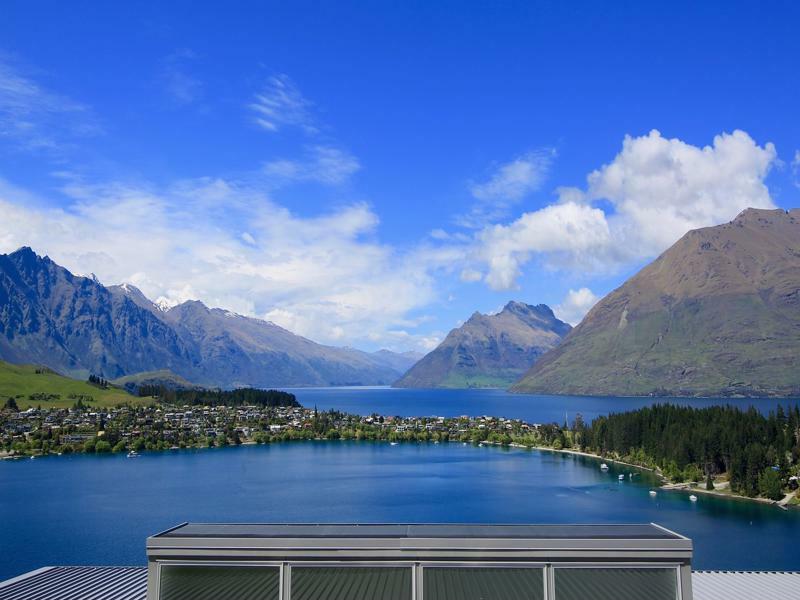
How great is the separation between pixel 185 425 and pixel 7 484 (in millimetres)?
68063

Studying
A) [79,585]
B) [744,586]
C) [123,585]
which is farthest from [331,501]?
[744,586]

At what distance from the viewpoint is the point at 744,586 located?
80.6 feet

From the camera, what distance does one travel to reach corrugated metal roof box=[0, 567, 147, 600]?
23375 mm

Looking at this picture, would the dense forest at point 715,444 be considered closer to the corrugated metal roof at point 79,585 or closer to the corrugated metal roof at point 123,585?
the corrugated metal roof at point 123,585

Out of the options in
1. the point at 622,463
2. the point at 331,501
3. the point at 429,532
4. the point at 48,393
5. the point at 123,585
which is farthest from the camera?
the point at 48,393

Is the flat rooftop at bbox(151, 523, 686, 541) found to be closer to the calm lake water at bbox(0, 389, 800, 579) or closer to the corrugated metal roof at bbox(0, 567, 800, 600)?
the corrugated metal roof at bbox(0, 567, 800, 600)

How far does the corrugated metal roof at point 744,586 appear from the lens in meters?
23.2

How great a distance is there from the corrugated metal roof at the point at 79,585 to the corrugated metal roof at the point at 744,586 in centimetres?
1900

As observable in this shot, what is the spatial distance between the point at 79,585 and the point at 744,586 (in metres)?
23.8

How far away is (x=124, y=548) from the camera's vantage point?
51.9 metres

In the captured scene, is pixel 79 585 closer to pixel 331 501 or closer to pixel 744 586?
pixel 744 586

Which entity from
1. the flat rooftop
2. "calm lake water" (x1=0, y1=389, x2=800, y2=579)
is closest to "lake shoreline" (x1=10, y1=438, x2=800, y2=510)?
"calm lake water" (x1=0, y1=389, x2=800, y2=579)

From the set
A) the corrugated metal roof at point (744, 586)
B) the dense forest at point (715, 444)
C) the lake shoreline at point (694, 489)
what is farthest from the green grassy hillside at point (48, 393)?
the corrugated metal roof at point (744, 586)

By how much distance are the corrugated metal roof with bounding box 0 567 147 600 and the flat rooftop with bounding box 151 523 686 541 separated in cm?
1464
